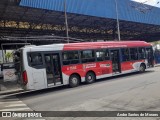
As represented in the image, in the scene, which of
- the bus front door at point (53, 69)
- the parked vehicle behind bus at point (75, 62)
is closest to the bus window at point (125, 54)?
the parked vehicle behind bus at point (75, 62)

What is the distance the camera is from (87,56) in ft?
56.7

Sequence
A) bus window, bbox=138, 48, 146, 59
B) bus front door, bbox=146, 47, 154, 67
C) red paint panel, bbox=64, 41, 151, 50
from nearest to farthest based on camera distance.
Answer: red paint panel, bbox=64, 41, 151, 50
bus window, bbox=138, 48, 146, 59
bus front door, bbox=146, 47, 154, 67

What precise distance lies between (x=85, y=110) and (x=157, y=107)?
243 centimetres

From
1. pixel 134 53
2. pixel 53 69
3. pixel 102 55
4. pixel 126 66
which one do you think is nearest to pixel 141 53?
pixel 134 53

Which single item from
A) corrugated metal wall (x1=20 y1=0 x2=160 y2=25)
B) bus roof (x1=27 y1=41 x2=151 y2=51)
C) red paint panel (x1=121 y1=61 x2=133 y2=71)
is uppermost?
corrugated metal wall (x1=20 y1=0 x2=160 y2=25)

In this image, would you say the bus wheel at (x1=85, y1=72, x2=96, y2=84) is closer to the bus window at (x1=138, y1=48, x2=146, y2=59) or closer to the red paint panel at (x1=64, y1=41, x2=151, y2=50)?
the red paint panel at (x1=64, y1=41, x2=151, y2=50)

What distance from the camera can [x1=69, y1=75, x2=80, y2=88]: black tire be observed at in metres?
16.1

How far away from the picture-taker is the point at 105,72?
59.6 ft

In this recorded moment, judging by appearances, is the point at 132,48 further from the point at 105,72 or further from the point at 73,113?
the point at 73,113

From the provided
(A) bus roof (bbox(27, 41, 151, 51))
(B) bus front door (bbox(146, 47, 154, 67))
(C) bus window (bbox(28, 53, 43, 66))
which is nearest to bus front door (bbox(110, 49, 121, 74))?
(A) bus roof (bbox(27, 41, 151, 51))

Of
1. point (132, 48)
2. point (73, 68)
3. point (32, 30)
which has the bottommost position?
point (73, 68)

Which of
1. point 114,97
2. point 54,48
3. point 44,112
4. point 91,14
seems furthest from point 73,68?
point 91,14

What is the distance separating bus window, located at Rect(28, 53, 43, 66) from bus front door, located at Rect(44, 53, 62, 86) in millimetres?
418

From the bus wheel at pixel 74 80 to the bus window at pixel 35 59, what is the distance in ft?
8.06
